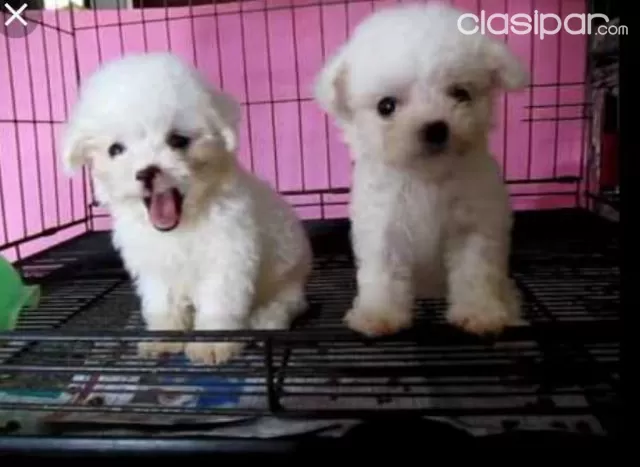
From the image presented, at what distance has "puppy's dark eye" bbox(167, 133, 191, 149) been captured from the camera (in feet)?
3.64

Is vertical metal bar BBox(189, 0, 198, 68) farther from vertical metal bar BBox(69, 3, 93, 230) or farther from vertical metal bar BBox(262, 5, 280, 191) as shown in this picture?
vertical metal bar BBox(69, 3, 93, 230)

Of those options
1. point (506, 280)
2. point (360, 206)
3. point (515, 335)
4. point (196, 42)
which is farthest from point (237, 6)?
point (515, 335)

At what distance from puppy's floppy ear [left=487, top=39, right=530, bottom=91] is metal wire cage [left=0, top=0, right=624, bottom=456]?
127 mm

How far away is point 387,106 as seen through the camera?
1060 mm

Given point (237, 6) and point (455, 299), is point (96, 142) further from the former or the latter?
point (237, 6)

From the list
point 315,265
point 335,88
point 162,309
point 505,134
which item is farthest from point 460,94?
point 505,134

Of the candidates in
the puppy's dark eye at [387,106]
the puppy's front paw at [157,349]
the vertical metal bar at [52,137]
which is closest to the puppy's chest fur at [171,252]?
the puppy's front paw at [157,349]

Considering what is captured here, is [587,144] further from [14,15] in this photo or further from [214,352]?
[14,15]

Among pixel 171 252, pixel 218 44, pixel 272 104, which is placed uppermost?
pixel 218 44

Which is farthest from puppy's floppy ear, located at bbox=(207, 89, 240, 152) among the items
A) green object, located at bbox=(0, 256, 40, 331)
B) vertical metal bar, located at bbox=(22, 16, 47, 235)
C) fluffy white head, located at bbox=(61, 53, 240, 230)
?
vertical metal bar, located at bbox=(22, 16, 47, 235)

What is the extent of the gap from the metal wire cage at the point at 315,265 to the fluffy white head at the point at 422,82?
0.18m

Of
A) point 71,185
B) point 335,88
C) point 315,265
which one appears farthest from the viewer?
point 71,185

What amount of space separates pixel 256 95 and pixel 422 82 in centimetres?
121

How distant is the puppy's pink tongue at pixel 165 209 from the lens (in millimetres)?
1128
